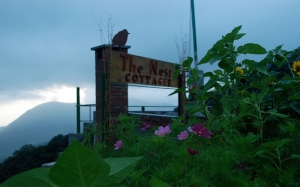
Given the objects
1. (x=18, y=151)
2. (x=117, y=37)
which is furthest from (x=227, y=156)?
(x=18, y=151)

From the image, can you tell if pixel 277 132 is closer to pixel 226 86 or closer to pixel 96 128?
pixel 226 86

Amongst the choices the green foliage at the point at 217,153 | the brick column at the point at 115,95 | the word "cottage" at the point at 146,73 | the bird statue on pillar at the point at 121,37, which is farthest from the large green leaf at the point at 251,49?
the bird statue on pillar at the point at 121,37

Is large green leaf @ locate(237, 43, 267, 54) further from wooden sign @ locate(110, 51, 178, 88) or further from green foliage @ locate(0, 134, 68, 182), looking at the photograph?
green foliage @ locate(0, 134, 68, 182)

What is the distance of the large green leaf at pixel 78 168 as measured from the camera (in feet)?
0.88

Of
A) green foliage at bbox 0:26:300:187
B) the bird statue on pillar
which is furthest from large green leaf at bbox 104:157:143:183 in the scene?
the bird statue on pillar

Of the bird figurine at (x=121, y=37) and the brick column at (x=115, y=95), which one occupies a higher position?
the bird figurine at (x=121, y=37)

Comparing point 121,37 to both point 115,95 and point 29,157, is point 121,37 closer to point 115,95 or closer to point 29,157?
point 115,95

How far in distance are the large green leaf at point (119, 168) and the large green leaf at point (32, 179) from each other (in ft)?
0.17

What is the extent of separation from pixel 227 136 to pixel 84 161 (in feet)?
4.54

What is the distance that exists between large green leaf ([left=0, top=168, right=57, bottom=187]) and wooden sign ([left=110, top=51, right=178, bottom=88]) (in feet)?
12.3

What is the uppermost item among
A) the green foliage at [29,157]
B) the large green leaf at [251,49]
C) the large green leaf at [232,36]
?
the large green leaf at [232,36]

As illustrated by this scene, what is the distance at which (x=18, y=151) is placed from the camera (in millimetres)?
9961

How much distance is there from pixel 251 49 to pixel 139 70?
3811 mm

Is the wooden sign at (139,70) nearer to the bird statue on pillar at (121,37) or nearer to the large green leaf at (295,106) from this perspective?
the bird statue on pillar at (121,37)
